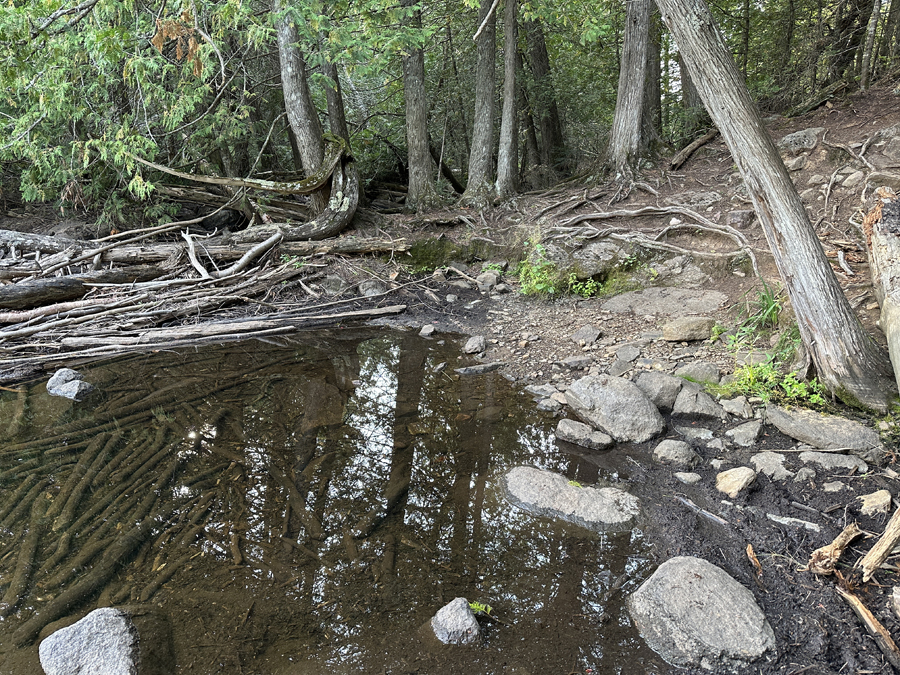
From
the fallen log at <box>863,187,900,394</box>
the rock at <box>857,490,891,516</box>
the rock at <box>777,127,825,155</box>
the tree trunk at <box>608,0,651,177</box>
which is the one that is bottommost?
the rock at <box>857,490,891,516</box>

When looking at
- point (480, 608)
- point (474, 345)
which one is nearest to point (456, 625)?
point (480, 608)

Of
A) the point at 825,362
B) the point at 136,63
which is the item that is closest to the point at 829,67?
the point at 825,362

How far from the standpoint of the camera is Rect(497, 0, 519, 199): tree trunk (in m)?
9.73

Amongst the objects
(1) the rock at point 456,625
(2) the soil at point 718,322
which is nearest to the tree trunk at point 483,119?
(2) the soil at point 718,322

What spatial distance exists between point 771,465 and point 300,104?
972cm

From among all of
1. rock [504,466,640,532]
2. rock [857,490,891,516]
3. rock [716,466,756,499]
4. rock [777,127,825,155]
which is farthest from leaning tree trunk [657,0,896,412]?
rock [777,127,825,155]

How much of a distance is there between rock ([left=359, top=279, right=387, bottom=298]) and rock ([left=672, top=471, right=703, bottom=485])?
6.06 metres

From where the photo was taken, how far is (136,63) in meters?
6.04

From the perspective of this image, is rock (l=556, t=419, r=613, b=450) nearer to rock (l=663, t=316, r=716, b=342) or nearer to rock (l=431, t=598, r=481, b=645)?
rock (l=663, t=316, r=716, b=342)

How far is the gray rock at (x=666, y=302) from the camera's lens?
20.7 ft

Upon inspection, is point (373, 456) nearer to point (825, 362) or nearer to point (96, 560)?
point (96, 560)

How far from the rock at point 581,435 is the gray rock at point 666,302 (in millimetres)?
2689

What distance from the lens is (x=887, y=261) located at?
13.8ft

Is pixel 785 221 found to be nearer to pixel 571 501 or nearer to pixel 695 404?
pixel 695 404
